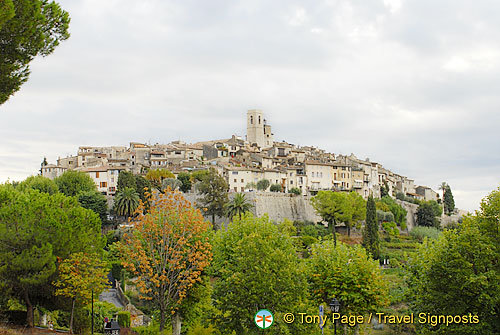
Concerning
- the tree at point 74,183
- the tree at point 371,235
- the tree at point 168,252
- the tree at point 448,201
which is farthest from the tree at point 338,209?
the tree at point 448,201

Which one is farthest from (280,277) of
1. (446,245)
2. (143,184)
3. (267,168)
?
(267,168)

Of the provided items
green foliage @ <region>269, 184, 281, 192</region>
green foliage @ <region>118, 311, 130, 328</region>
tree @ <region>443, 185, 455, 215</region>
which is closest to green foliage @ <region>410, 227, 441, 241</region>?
green foliage @ <region>269, 184, 281, 192</region>

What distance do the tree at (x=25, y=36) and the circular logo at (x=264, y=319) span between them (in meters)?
13.4

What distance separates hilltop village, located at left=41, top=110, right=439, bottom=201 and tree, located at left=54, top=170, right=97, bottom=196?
6650 mm

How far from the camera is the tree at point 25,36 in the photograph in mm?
18375

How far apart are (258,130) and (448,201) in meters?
48.6

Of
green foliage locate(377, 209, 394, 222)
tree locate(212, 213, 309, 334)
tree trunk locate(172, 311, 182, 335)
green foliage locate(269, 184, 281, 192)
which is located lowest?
tree trunk locate(172, 311, 182, 335)

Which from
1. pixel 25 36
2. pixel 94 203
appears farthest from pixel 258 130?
pixel 25 36

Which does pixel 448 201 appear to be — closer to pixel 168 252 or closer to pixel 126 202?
pixel 126 202

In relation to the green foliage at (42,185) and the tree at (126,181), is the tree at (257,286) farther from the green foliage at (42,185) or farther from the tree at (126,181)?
the green foliage at (42,185)

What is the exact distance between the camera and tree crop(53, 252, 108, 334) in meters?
27.4

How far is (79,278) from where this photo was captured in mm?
27266

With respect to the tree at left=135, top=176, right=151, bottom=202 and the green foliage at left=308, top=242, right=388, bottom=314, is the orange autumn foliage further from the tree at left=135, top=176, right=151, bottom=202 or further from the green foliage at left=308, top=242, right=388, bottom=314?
the tree at left=135, top=176, right=151, bottom=202

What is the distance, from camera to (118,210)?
68188 millimetres
